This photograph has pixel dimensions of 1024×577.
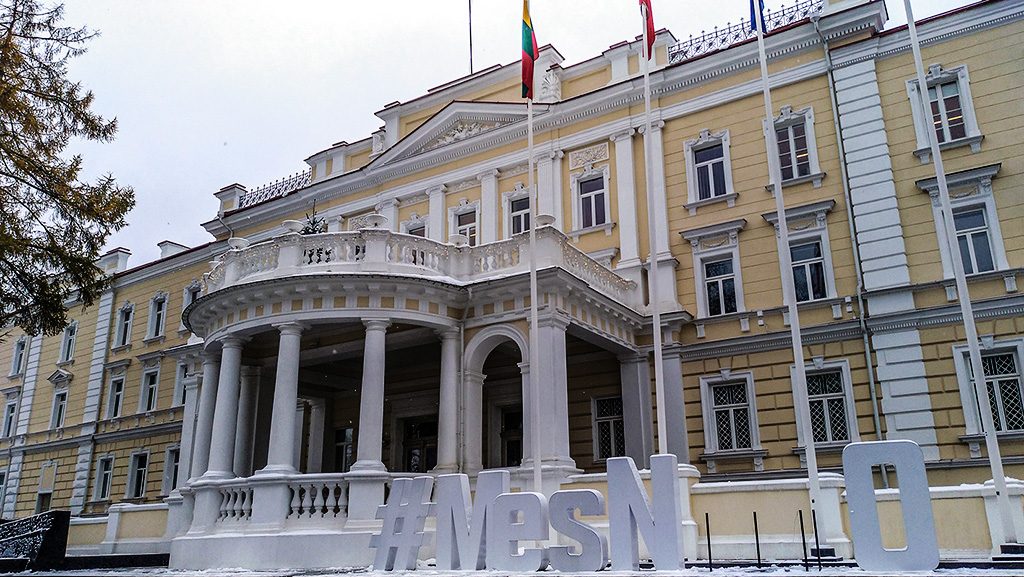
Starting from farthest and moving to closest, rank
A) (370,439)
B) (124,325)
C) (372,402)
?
1. (124,325)
2. (372,402)
3. (370,439)

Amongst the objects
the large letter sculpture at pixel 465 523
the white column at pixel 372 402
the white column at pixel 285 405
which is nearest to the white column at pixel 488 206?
the white column at pixel 372 402

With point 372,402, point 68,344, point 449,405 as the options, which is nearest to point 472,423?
point 449,405

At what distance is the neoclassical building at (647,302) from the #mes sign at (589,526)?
226 centimetres

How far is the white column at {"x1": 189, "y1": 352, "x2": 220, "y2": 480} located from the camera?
1794 cm

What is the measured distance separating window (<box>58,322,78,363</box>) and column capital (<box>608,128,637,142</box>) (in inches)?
1078

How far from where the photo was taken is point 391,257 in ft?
55.0

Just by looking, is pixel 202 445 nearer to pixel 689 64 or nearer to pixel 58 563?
pixel 58 563

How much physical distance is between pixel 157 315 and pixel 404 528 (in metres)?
24.8

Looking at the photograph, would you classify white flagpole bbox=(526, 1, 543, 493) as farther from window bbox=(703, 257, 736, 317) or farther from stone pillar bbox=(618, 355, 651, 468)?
window bbox=(703, 257, 736, 317)

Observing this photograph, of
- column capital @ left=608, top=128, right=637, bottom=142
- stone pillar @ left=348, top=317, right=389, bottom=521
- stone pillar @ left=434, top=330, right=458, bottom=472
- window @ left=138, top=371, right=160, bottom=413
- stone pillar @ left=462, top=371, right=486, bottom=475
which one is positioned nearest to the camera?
stone pillar @ left=348, top=317, right=389, bottom=521

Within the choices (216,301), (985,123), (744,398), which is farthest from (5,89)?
(985,123)

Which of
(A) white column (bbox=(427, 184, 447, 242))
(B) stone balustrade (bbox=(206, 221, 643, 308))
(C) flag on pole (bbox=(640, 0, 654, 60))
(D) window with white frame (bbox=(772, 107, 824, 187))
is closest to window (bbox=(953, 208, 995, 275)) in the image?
(D) window with white frame (bbox=(772, 107, 824, 187))

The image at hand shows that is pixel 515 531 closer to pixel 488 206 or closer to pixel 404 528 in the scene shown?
pixel 404 528

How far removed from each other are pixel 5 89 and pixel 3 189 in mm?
1878
